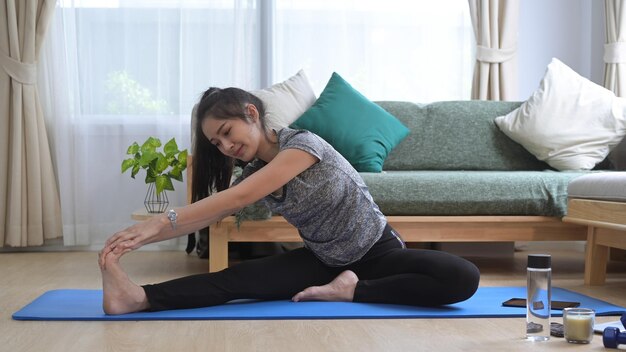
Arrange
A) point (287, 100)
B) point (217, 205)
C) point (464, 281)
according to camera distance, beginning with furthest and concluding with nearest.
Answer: point (287, 100) → point (464, 281) → point (217, 205)

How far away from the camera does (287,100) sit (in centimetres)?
424

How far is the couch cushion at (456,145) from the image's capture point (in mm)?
4332

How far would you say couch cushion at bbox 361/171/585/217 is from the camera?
363 centimetres

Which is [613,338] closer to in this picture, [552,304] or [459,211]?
[552,304]

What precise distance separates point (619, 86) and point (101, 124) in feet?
8.93

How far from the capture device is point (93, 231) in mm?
4777

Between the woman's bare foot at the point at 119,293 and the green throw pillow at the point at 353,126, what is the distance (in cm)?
164

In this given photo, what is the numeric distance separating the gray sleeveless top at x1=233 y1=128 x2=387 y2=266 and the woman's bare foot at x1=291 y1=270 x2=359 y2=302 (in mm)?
63

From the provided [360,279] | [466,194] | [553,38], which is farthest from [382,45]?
[360,279]

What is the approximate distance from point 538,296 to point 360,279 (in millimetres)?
800

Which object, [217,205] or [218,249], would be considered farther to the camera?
[218,249]

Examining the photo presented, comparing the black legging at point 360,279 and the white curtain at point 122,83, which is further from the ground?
the white curtain at point 122,83

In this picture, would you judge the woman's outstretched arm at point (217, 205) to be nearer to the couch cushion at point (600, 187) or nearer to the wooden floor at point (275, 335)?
the wooden floor at point (275, 335)

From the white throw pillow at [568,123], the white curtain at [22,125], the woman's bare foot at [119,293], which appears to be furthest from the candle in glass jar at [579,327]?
the white curtain at [22,125]
